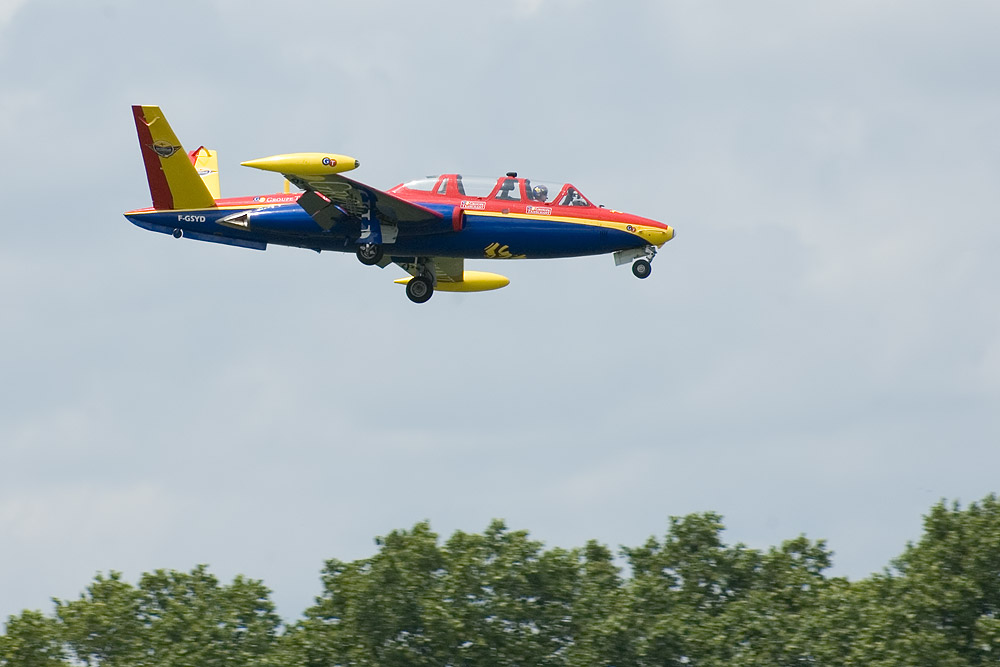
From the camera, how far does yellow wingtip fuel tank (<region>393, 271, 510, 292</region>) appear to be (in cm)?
5750

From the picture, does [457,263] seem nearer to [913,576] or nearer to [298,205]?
[298,205]

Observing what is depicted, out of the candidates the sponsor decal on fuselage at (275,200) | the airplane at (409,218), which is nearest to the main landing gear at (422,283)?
the airplane at (409,218)

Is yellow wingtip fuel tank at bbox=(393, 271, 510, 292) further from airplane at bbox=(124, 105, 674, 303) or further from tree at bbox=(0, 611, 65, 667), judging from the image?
tree at bbox=(0, 611, 65, 667)

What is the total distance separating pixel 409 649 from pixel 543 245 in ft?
36.0

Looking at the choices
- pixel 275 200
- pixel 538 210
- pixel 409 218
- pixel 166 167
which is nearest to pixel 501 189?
pixel 538 210

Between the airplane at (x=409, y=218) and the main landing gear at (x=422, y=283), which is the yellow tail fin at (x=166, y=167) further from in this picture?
the main landing gear at (x=422, y=283)

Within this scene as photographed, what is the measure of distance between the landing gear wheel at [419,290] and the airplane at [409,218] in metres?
2.51

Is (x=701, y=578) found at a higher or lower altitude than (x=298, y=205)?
lower

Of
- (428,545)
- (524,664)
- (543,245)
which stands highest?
(543,245)

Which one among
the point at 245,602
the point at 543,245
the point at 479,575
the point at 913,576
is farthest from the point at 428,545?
the point at 913,576

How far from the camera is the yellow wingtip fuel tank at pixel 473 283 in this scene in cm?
5750

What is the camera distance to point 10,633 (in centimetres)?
5259

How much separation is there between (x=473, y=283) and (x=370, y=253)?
5.44 meters

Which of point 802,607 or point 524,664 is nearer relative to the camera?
point 524,664
